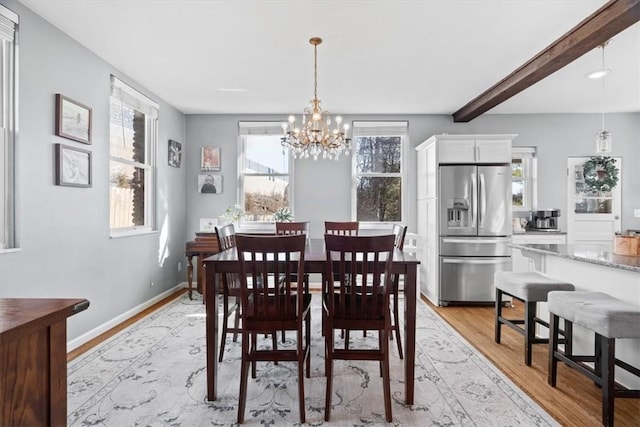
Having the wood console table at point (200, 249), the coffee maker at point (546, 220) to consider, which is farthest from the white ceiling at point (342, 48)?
the wood console table at point (200, 249)

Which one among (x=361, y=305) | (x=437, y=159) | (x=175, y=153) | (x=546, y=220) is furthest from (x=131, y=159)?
(x=546, y=220)

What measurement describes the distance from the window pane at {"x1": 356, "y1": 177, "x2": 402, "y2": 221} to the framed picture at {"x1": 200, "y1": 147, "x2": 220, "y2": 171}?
2.18 m

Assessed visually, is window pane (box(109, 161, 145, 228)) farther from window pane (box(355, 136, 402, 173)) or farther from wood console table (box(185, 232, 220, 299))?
window pane (box(355, 136, 402, 173))

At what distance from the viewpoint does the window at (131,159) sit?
372 centimetres

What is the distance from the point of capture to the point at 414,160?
17.5ft

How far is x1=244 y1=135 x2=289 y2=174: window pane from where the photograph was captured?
5.41 m

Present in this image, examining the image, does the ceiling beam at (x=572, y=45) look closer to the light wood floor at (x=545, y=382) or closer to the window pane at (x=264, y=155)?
the light wood floor at (x=545, y=382)

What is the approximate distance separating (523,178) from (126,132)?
17.8ft

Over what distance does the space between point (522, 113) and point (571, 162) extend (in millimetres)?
1029

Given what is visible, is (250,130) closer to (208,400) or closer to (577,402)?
(208,400)

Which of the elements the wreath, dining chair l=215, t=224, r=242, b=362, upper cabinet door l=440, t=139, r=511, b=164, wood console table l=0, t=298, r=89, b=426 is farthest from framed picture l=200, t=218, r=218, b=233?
the wreath

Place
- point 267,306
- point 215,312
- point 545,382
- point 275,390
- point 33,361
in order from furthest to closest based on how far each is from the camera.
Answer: point 545,382 < point 275,390 < point 215,312 < point 267,306 < point 33,361

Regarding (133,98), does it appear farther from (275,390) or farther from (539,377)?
(539,377)

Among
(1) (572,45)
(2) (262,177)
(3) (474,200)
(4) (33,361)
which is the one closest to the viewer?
(4) (33,361)
